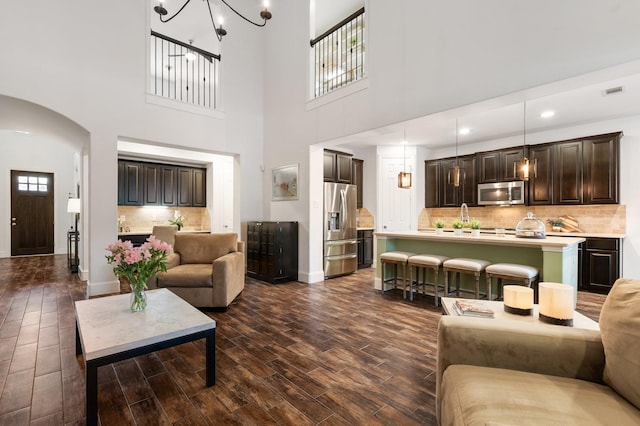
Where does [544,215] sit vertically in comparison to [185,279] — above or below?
above

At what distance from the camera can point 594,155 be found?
4.91 metres

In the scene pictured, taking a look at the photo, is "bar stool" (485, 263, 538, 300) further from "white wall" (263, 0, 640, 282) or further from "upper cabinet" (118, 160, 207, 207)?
"upper cabinet" (118, 160, 207, 207)

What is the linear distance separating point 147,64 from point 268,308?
4275 millimetres

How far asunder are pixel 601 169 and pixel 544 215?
45.7 inches

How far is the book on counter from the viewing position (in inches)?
73.3

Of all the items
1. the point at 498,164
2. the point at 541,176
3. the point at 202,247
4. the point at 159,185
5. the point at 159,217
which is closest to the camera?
the point at 202,247

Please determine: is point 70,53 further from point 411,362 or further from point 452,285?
point 452,285

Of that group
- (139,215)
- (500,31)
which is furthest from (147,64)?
(500,31)

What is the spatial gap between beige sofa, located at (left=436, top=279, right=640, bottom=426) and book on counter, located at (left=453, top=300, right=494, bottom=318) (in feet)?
1.32

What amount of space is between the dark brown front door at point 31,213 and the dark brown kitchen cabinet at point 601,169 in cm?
1286

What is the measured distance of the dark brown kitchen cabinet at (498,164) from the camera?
19.0ft

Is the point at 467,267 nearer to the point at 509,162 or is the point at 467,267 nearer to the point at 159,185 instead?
the point at 509,162

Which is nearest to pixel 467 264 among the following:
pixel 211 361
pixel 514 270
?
pixel 514 270

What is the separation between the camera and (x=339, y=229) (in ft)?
18.6
